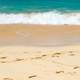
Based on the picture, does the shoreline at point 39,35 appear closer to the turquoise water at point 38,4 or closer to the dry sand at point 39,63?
the dry sand at point 39,63

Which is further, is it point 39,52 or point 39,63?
point 39,52

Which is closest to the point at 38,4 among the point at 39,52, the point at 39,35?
the point at 39,35

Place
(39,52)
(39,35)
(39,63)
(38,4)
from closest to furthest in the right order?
(39,63)
(39,52)
(39,35)
(38,4)

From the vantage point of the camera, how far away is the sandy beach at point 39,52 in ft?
14.7

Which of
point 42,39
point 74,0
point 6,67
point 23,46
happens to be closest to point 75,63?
point 6,67

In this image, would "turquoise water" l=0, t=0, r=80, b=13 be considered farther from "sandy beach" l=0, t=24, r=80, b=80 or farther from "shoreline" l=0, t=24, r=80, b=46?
"sandy beach" l=0, t=24, r=80, b=80

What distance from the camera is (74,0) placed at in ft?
53.0

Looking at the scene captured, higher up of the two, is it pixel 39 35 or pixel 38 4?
pixel 38 4

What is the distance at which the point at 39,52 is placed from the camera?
568 centimetres

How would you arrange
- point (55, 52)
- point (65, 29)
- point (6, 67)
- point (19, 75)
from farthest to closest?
point (65, 29) < point (55, 52) < point (6, 67) < point (19, 75)

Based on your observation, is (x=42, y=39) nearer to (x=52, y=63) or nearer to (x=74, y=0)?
(x=52, y=63)

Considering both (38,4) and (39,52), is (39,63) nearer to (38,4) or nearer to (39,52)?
(39,52)

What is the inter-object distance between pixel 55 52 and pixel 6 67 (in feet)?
3.88

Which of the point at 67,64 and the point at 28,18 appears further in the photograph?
the point at 28,18
